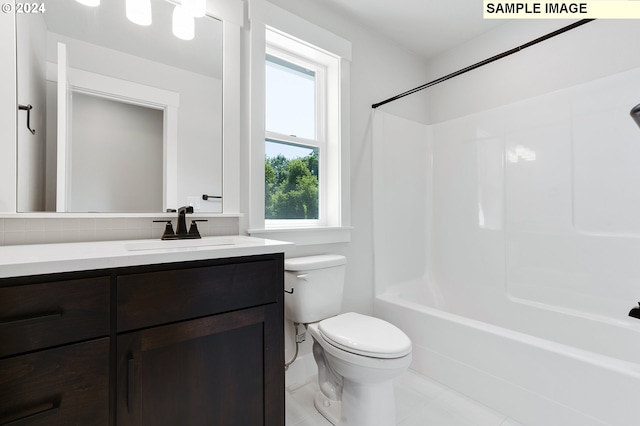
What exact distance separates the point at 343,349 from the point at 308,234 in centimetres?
74

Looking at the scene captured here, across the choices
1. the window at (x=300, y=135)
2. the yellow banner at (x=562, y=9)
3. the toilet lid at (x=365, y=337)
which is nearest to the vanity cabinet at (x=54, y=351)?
the toilet lid at (x=365, y=337)

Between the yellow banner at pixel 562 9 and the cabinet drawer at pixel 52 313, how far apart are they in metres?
2.51

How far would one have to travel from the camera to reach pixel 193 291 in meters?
0.91

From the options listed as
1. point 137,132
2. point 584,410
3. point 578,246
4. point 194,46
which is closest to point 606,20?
point 578,246

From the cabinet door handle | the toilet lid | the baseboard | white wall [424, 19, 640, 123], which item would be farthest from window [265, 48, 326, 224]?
white wall [424, 19, 640, 123]

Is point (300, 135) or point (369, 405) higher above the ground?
point (300, 135)

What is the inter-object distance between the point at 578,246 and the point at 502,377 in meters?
0.99

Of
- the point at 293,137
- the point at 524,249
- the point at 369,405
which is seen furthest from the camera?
the point at 524,249

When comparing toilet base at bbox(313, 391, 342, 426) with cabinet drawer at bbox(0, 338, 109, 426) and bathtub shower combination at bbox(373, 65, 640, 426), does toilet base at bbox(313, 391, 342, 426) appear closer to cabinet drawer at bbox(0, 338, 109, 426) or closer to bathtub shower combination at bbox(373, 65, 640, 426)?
bathtub shower combination at bbox(373, 65, 640, 426)

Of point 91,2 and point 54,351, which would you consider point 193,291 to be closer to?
point 54,351

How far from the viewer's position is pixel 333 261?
1.64m

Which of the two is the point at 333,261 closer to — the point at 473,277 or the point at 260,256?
the point at 260,256

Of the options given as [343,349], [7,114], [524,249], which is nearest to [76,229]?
[7,114]

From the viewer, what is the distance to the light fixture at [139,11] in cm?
130
